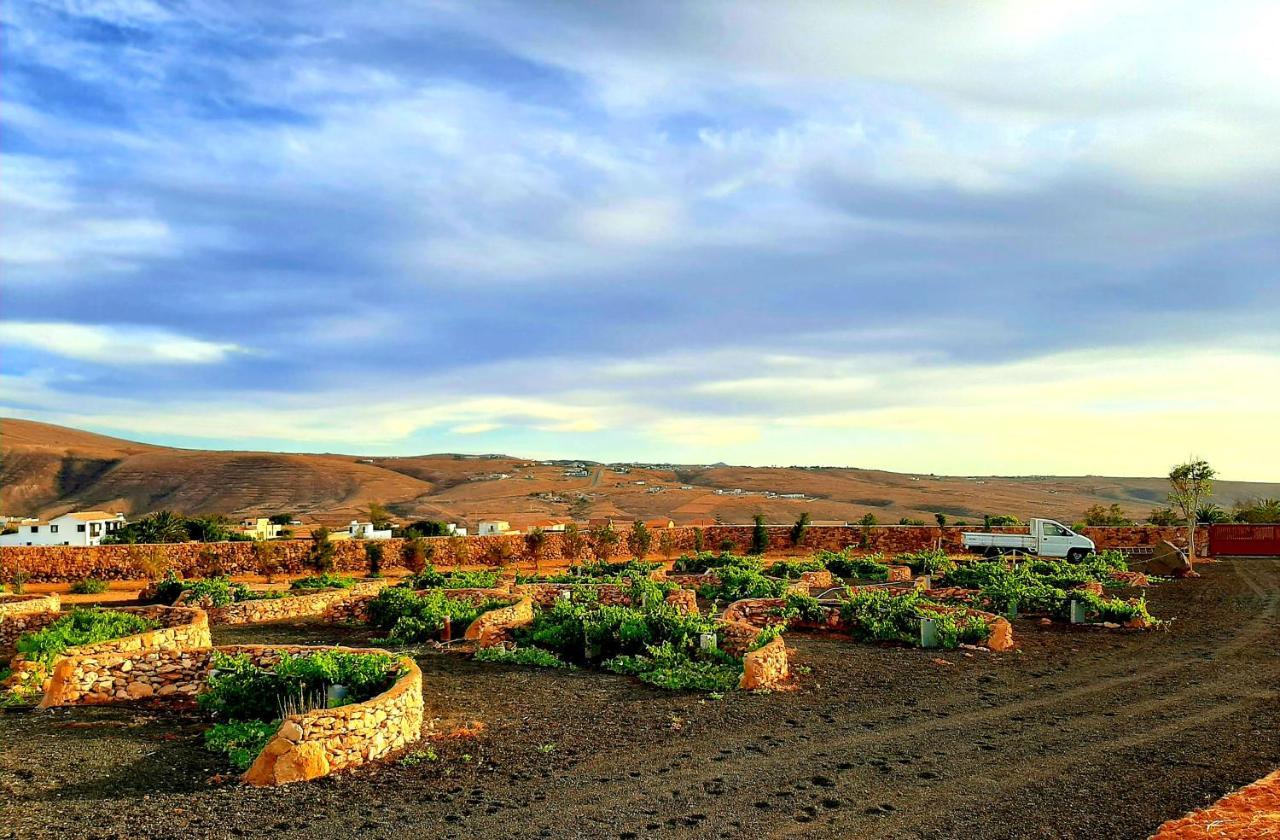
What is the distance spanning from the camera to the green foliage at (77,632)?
43.8 ft

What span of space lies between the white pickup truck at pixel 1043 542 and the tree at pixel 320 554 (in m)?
25.0

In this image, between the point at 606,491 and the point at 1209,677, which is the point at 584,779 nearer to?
the point at 1209,677

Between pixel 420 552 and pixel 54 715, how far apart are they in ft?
79.2

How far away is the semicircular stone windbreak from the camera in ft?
38.7

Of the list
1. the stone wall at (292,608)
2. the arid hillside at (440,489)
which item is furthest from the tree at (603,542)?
the arid hillside at (440,489)

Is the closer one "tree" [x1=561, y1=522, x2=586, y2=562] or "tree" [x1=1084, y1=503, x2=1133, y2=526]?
"tree" [x1=561, y1=522, x2=586, y2=562]

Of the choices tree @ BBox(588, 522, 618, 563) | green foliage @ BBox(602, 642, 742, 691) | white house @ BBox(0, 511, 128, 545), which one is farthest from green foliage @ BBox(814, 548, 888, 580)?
white house @ BBox(0, 511, 128, 545)

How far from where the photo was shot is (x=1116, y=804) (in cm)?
756

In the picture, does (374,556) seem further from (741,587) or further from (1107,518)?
(1107,518)

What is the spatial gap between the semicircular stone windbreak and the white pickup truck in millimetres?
29045

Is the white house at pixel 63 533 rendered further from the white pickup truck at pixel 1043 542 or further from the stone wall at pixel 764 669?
the stone wall at pixel 764 669

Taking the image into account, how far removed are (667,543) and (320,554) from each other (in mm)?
15440

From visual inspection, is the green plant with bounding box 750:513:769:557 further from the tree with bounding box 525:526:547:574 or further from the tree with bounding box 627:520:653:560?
the tree with bounding box 525:526:547:574

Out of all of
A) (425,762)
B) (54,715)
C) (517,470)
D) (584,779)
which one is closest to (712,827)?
(584,779)
